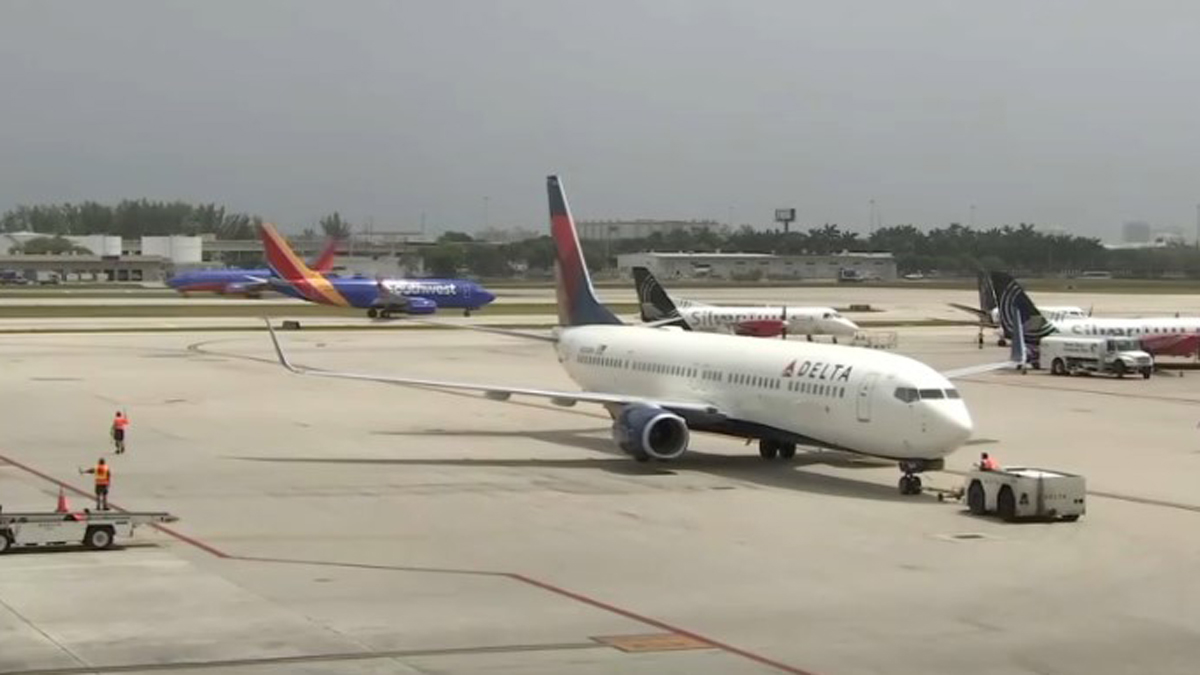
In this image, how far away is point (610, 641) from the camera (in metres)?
21.9

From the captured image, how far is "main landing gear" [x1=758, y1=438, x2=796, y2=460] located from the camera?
43125 millimetres

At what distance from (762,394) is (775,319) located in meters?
65.8

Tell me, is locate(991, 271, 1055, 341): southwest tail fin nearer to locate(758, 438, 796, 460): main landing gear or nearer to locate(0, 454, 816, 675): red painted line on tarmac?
locate(758, 438, 796, 460): main landing gear

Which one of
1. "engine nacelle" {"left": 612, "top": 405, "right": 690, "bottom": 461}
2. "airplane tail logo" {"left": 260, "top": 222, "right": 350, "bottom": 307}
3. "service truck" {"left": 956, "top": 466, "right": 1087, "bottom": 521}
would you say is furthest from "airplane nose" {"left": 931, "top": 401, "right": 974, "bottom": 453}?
"airplane tail logo" {"left": 260, "top": 222, "right": 350, "bottom": 307}

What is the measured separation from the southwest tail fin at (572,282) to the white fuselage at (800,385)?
3220mm

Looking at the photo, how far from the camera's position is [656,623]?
75.8 feet

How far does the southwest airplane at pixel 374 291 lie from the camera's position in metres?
140

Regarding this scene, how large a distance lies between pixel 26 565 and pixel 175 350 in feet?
218

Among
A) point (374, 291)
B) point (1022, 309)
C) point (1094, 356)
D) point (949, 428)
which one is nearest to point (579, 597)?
point (949, 428)

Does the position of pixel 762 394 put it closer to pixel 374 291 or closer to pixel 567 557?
pixel 567 557

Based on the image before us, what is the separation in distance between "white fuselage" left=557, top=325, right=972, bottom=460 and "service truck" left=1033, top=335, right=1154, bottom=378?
34.6 meters

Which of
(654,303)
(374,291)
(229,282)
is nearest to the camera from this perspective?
(654,303)

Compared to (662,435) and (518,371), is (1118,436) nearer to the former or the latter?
(662,435)

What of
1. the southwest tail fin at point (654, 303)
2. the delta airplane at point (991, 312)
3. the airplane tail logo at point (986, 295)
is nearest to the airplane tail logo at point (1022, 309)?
the delta airplane at point (991, 312)
